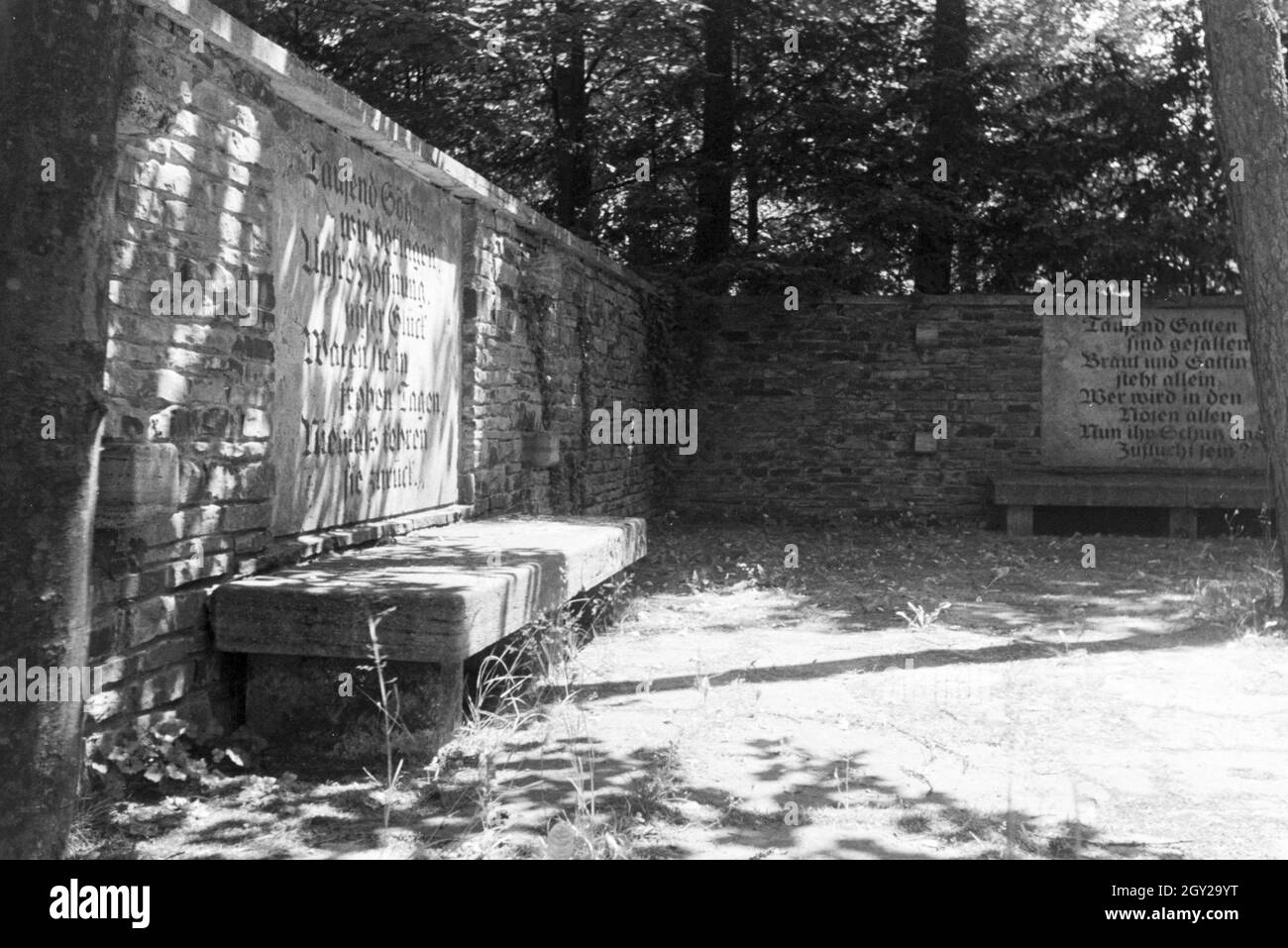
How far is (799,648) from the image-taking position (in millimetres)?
6691

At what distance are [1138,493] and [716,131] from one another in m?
6.24

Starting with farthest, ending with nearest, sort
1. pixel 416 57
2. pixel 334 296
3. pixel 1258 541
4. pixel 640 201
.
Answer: pixel 640 201, pixel 416 57, pixel 1258 541, pixel 334 296

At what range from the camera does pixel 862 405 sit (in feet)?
43.4

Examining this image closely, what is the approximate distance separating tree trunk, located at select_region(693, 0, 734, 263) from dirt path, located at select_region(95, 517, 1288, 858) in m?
7.07

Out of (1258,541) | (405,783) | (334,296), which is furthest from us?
(1258,541)

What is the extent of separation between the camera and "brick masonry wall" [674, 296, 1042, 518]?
1297 centimetres

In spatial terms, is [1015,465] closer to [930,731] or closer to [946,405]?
[946,405]

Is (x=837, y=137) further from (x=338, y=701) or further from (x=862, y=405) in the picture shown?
(x=338, y=701)

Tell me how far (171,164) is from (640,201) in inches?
401

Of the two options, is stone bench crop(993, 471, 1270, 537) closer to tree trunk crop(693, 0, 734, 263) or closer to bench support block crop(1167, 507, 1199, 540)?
bench support block crop(1167, 507, 1199, 540)

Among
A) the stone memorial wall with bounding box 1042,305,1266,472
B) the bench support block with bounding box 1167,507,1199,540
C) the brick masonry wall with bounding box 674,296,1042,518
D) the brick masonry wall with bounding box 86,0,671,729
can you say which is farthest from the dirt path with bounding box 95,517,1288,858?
the brick masonry wall with bounding box 674,296,1042,518

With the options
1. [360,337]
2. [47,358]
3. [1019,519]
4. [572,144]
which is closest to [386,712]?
[47,358]
